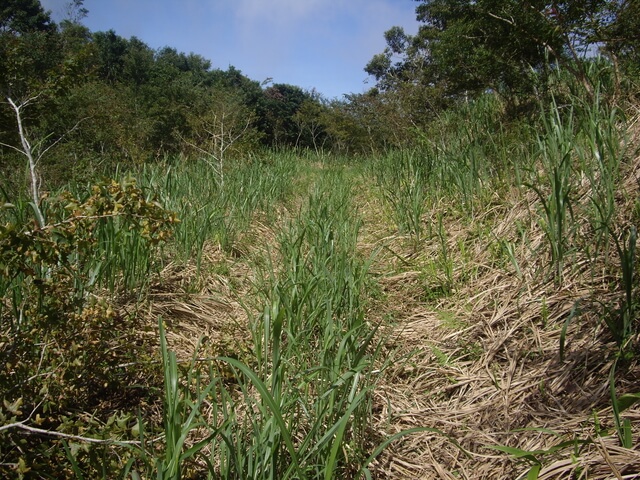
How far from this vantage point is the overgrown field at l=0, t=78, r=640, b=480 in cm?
100

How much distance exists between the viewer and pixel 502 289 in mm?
1798

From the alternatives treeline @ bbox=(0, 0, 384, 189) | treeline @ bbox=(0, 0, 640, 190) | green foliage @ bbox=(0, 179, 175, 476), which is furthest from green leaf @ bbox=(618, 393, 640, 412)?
treeline @ bbox=(0, 0, 384, 189)

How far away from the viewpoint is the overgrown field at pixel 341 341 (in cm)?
100

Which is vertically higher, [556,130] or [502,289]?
[556,130]

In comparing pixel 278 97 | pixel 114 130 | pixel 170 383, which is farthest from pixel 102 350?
pixel 278 97

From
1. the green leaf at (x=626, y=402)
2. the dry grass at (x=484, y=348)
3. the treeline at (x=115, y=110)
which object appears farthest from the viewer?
the treeline at (x=115, y=110)

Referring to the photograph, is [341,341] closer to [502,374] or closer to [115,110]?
[502,374]

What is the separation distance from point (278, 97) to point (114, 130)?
19136mm

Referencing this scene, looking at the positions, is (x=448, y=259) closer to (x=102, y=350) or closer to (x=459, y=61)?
(x=102, y=350)

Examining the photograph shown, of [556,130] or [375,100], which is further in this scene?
[375,100]

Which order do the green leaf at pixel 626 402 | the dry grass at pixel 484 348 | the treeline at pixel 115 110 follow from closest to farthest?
the green leaf at pixel 626 402 < the dry grass at pixel 484 348 < the treeline at pixel 115 110

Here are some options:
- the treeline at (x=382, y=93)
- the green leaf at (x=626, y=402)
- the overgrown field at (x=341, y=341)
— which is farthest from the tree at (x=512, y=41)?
the green leaf at (x=626, y=402)

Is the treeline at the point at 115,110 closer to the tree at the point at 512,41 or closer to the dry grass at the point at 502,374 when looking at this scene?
the dry grass at the point at 502,374

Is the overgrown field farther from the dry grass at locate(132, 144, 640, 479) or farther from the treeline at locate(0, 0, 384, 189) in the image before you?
the treeline at locate(0, 0, 384, 189)
